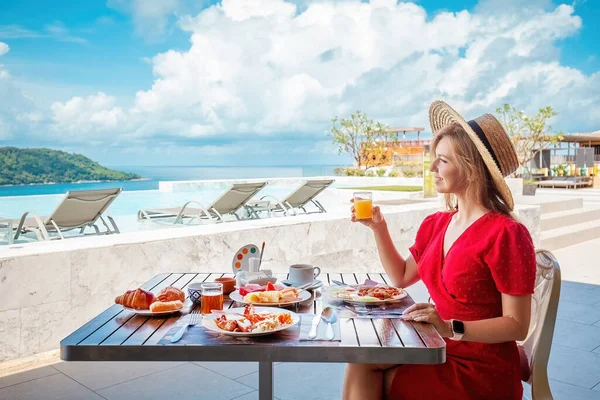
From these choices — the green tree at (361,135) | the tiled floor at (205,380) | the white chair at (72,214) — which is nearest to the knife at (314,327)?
the tiled floor at (205,380)

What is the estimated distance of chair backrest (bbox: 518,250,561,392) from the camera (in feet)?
5.08

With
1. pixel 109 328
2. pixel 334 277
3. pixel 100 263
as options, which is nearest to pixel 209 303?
pixel 109 328

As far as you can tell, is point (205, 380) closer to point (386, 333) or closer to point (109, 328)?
point (109, 328)

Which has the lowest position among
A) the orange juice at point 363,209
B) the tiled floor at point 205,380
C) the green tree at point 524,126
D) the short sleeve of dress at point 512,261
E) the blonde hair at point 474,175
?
the tiled floor at point 205,380

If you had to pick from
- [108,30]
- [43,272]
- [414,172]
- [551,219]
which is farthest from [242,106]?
[43,272]

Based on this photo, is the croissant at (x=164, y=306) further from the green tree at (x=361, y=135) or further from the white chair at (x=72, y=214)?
the green tree at (x=361, y=135)

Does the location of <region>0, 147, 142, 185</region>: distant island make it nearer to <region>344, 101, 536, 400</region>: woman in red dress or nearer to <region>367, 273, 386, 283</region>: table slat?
<region>367, 273, 386, 283</region>: table slat

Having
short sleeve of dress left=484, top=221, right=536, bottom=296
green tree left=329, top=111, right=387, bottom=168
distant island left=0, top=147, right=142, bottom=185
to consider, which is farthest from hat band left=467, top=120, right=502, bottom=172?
distant island left=0, top=147, right=142, bottom=185

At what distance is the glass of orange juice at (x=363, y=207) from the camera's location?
1.82 m

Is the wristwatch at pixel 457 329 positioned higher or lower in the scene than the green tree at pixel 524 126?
lower

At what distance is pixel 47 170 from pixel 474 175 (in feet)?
110

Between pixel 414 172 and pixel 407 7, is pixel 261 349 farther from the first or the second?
pixel 407 7

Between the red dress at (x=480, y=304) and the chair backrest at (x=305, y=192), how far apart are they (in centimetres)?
580

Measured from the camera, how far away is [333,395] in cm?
253
